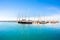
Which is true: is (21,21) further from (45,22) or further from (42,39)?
(42,39)

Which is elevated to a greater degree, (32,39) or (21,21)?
(21,21)

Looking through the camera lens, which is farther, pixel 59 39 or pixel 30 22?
pixel 30 22

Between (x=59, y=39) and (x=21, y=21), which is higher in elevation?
(x=21, y=21)

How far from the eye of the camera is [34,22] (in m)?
15.3

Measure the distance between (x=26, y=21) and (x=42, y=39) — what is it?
33.2 ft

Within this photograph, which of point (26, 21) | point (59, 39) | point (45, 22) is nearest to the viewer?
point (59, 39)

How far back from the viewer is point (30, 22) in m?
14.6

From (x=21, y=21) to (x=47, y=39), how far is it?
1070 centimetres

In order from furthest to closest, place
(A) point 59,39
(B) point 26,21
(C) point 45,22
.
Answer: (C) point 45,22 → (B) point 26,21 → (A) point 59,39

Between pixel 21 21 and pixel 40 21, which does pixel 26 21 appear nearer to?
pixel 21 21

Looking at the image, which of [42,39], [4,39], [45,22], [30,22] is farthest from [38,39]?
[45,22]

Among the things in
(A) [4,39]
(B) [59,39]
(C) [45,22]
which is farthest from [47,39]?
(C) [45,22]

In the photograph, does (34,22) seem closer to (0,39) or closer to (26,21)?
(26,21)

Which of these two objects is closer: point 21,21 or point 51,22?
point 21,21
